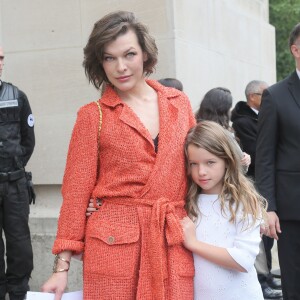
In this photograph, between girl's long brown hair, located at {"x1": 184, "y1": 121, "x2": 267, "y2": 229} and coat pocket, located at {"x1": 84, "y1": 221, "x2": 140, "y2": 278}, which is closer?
coat pocket, located at {"x1": 84, "y1": 221, "x2": 140, "y2": 278}

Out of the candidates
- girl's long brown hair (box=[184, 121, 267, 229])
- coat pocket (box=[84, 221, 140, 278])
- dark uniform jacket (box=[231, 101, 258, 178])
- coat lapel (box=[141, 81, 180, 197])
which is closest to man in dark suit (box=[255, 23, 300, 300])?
girl's long brown hair (box=[184, 121, 267, 229])

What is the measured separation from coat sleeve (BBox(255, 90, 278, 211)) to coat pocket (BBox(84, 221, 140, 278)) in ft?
5.11

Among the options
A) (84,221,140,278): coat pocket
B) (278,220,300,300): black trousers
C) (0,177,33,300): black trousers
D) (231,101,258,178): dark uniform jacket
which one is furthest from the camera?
(231,101,258,178): dark uniform jacket

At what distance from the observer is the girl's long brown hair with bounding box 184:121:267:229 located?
2863mm

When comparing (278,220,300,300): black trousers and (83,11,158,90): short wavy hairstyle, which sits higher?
(83,11,158,90): short wavy hairstyle

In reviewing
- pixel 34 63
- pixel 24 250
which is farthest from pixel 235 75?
pixel 24 250

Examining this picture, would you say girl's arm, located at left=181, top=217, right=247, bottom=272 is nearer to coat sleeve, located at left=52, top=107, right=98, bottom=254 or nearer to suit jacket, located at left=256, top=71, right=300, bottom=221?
coat sleeve, located at left=52, top=107, right=98, bottom=254

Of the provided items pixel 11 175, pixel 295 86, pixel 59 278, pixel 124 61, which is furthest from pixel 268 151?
pixel 11 175

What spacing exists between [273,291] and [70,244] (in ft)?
13.3

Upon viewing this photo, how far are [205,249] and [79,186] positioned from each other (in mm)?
577

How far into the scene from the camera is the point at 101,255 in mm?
2723

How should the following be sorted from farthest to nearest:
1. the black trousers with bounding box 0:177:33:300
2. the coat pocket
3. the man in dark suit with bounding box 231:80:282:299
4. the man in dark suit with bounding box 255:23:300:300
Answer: the man in dark suit with bounding box 231:80:282:299
the black trousers with bounding box 0:177:33:300
the man in dark suit with bounding box 255:23:300:300
the coat pocket

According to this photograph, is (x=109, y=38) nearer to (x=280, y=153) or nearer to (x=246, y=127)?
(x=280, y=153)

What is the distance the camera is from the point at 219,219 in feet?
9.46
